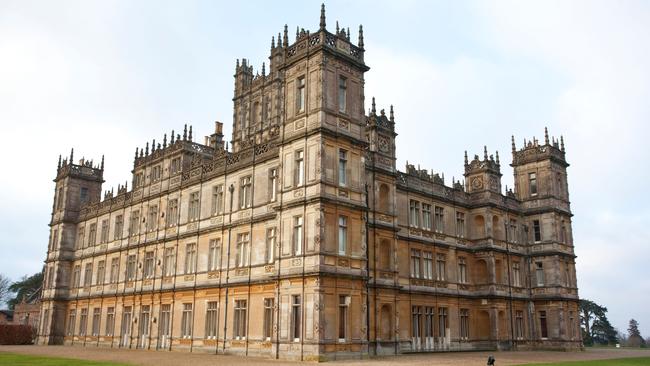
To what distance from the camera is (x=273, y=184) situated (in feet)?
112

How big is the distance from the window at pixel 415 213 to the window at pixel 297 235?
1317 cm

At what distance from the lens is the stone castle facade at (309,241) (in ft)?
98.9

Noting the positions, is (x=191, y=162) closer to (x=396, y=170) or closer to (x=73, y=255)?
(x=396, y=170)

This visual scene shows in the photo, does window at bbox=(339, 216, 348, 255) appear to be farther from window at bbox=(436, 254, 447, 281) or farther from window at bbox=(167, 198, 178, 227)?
window at bbox=(167, 198, 178, 227)

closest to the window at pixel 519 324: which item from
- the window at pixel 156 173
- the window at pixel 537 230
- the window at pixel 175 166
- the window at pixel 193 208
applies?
the window at pixel 537 230

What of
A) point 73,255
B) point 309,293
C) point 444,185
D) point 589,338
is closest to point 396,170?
point 444,185

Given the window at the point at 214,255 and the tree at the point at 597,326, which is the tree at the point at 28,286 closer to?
the window at the point at 214,255

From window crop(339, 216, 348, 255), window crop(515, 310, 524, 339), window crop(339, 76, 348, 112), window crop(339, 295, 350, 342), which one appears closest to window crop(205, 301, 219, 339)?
window crop(339, 295, 350, 342)

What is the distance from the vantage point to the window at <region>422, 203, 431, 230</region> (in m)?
42.2

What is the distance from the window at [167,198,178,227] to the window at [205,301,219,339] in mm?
8196

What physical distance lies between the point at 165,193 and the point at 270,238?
45.5 feet

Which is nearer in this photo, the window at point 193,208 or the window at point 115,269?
the window at point 193,208

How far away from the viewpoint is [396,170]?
3856 cm

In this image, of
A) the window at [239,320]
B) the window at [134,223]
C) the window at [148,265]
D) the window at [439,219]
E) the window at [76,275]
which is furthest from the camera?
the window at [76,275]
